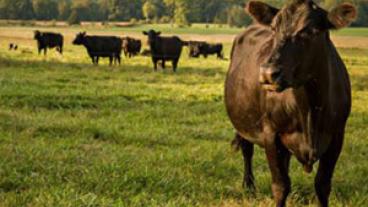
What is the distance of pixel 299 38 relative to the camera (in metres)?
4.17

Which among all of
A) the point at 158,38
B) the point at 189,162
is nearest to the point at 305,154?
the point at 189,162

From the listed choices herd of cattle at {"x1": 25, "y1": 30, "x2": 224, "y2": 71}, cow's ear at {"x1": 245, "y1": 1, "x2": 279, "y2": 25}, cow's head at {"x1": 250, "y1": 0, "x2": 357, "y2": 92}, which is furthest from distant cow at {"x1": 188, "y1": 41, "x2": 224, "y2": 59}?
cow's head at {"x1": 250, "y1": 0, "x2": 357, "y2": 92}

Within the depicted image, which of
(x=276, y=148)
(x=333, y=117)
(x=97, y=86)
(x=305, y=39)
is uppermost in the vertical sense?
(x=305, y=39)

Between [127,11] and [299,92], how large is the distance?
368ft

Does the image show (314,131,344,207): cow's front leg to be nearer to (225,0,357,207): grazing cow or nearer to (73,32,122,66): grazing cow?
(225,0,357,207): grazing cow

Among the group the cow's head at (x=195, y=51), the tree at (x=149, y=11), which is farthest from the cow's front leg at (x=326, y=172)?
the tree at (x=149, y=11)

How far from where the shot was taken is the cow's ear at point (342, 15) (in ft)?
13.9

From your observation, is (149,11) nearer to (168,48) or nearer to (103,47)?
(103,47)

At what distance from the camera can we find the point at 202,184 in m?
6.05

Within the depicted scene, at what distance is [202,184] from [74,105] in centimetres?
624

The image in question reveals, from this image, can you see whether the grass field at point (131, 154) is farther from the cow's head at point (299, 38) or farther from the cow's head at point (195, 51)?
the cow's head at point (195, 51)

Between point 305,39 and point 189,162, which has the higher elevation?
point 305,39

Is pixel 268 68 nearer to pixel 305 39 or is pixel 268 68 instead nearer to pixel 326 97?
pixel 305 39

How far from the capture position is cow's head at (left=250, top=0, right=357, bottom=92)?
399 centimetres
